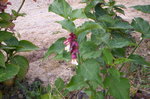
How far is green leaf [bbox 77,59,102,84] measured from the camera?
1.14 metres

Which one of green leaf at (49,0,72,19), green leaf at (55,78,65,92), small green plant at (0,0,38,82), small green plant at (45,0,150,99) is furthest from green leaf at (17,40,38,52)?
green leaf at (49,0,72,19)

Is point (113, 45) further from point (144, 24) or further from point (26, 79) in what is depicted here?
point (26, 79)

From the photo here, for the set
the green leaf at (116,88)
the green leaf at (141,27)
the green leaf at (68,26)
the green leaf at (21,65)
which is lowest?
the green leaf at (21,65)

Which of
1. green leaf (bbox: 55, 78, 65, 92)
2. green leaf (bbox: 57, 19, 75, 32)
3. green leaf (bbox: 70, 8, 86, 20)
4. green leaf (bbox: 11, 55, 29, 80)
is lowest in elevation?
green leaf (bbox: 55, 78, 65, 92)

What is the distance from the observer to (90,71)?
115 cm

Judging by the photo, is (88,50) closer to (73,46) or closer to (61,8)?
(73,46)

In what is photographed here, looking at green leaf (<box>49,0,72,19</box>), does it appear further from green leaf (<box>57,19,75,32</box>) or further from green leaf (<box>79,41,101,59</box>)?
green leaf (<box>79,41,101,59</box>)

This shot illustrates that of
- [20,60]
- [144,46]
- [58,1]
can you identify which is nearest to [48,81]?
[20,60]

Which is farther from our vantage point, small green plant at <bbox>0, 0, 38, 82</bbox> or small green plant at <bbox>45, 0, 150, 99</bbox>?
small green plant at <bbox>0, 0, 38, 82</bbox>

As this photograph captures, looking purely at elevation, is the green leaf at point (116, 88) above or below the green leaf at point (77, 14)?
below

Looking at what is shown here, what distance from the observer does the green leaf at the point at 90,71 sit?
1.14 meters

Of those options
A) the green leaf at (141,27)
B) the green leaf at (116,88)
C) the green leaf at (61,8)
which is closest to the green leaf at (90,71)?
the green leaf at (116,88)

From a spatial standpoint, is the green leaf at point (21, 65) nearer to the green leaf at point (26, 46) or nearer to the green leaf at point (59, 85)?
the green leaf at point (26, 46)

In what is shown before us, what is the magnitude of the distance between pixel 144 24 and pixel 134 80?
2.31 ft
